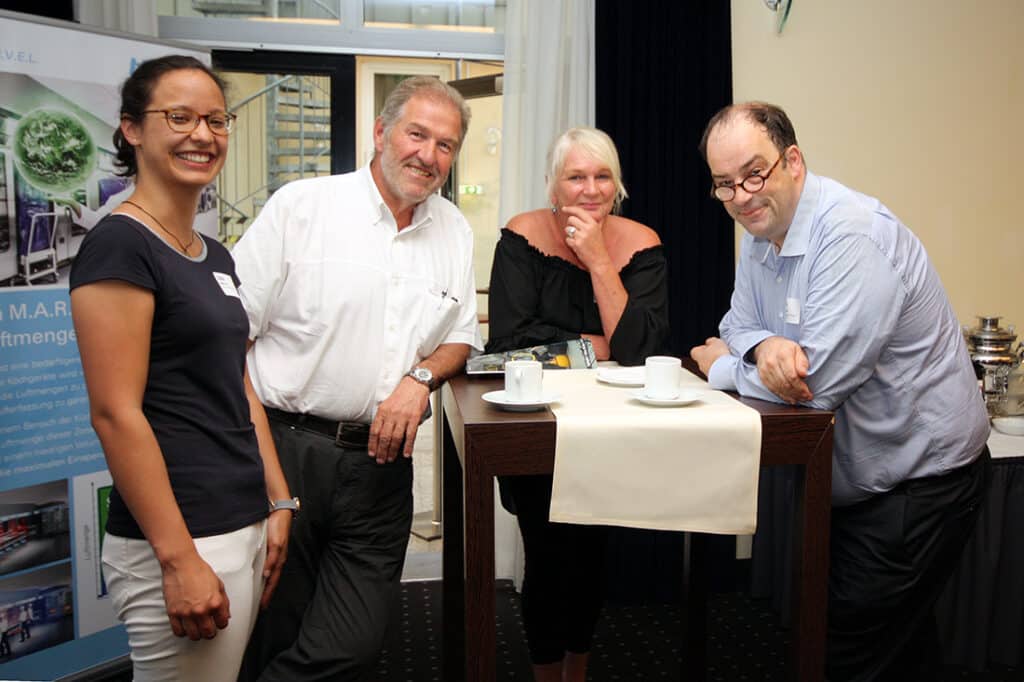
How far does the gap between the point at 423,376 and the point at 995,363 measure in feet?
7.33

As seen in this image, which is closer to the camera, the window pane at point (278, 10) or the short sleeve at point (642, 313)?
the short sleeve at point (642, 313)

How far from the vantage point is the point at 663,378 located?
1.54 metres

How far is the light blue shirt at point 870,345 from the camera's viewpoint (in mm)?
1578

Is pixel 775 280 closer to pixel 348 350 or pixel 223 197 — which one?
pixel 348 350

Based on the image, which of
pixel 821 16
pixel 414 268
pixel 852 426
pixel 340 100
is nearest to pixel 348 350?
pixel 414 268

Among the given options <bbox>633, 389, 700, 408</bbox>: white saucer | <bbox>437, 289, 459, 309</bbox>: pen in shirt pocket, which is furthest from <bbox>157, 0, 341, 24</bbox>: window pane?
<bbox>633, 389, 700, 408</bbox>: white saucer

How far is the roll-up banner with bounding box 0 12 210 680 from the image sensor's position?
240 cm

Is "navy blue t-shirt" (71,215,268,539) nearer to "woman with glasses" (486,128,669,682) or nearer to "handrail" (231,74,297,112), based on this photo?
"woman with glasses" (486,128,669,682)

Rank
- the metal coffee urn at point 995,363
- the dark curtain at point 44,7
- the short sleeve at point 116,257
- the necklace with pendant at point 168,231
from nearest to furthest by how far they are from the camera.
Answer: the short sleeve at point 116,257 < the necklace with pendant at point 168,231 < the dark curtain at point 44,7 < the metal coffee urn at point 995,363

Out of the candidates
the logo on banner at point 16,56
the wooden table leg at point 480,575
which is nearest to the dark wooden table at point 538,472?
the wooden table leg at point 480,575

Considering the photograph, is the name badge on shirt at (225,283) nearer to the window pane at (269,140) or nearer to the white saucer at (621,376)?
the white saucer at (621,376)

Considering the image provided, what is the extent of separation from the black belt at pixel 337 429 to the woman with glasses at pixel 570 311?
0.39 metres

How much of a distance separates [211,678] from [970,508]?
151 cm

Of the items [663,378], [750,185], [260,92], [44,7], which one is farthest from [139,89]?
[260,92]
